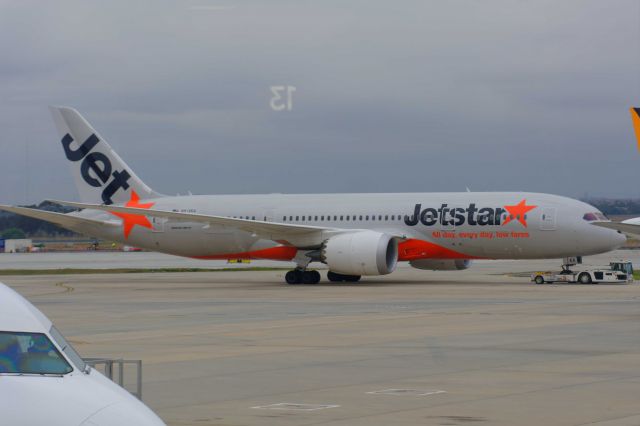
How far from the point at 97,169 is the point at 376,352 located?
35.8 meters

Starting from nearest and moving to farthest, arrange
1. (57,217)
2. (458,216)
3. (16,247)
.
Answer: (458,216) → (57,217) → (16,247)

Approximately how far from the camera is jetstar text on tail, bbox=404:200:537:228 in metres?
45.2

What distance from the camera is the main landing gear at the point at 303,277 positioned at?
4844 centimetres

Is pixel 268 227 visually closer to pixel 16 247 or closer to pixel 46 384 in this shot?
pixel 46 384

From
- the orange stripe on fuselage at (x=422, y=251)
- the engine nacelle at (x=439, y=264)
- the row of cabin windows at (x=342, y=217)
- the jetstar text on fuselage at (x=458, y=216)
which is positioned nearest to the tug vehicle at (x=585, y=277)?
the orange stripe on fuselage at (x=422, y=251)

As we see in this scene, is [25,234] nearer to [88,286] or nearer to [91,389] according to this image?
[88,286]

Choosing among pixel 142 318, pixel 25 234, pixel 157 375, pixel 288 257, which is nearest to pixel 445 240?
pixel 288 257

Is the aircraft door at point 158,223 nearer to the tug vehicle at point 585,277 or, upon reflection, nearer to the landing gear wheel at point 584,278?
the tug vehicle at point 585,277

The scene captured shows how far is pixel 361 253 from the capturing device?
45.3m

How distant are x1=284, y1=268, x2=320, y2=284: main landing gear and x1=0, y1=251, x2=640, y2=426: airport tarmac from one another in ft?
23.0

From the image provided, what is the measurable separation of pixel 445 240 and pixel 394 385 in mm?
30381

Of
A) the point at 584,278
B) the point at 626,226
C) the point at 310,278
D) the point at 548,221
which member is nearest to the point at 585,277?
the point at 584,278

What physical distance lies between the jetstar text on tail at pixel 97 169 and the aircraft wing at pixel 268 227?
5430 mm

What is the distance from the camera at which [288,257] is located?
164 feet
